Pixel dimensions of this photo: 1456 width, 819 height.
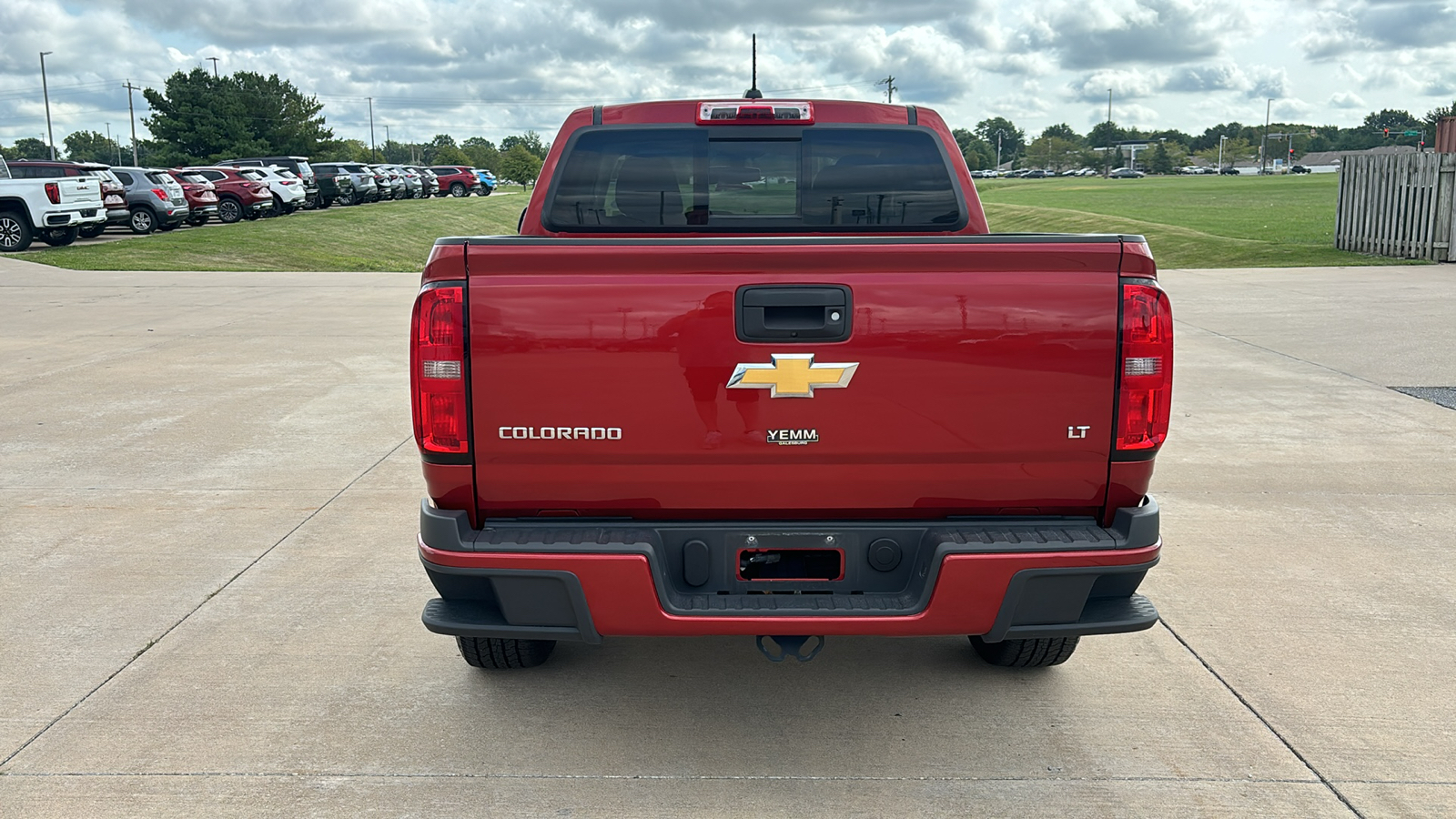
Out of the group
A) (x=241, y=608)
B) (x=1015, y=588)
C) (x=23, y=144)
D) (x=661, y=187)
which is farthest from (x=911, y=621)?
(x=23, y=144)

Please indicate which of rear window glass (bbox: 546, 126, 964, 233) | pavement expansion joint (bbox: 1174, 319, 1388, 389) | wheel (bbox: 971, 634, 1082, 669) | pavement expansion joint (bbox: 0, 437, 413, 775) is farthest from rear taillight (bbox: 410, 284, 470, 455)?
pavement expansion joint (bbox: 1174, 319, 1388, 389)

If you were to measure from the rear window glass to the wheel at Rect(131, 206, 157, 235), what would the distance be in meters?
29.6

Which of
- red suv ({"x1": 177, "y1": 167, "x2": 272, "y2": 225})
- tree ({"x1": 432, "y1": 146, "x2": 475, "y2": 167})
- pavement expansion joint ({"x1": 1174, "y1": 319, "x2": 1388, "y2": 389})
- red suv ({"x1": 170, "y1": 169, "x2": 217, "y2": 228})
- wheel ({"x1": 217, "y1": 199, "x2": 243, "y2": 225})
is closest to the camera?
pavement expansion joint ({"x1": 1174, "y1": 319, "x2": 1388, "y2": 389})

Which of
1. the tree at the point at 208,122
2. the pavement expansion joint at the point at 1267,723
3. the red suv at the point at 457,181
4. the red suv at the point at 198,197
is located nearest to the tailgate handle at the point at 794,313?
the pavement expansion joint at the point at 1267,723

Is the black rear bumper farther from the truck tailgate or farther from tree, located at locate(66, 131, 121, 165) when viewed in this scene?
tree, located at locate(66, 131, 121, 165)

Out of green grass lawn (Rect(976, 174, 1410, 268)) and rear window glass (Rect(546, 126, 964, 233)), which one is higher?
rear window glass (Rect(546, 126, 964, 233))

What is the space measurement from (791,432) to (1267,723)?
1.94 metres

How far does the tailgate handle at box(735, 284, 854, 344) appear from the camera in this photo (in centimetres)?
326

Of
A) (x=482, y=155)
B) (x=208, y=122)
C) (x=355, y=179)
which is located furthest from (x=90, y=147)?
(x=355, y=179)

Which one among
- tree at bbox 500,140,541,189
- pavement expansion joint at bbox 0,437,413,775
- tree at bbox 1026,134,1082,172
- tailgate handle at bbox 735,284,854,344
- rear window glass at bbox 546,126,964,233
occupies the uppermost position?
tree at bbox 1026,134,1082,172

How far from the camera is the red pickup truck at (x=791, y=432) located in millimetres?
3256

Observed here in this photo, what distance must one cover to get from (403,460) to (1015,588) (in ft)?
16.4

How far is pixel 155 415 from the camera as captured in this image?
8.85 meters

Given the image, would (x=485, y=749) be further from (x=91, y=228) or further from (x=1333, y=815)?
(x=91, y=228)
